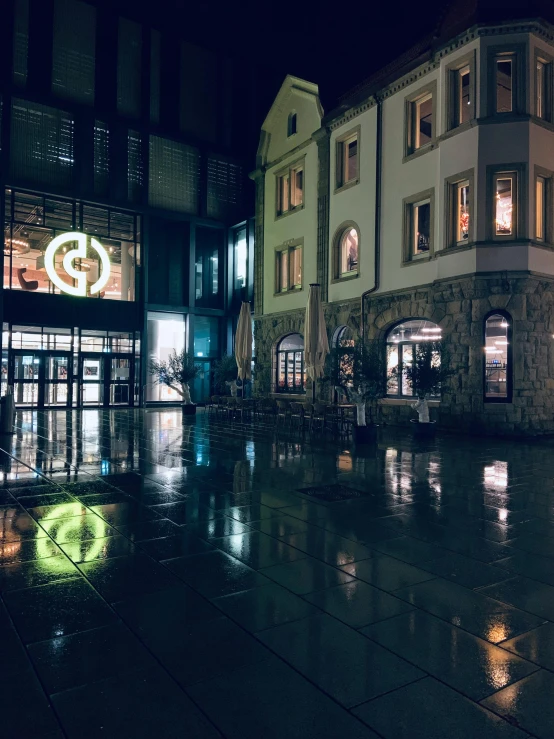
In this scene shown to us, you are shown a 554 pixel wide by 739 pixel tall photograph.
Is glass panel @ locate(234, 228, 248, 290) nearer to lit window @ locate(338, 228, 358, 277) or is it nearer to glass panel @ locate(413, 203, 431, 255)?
lit window @ locate(338, 228, 358, 277)

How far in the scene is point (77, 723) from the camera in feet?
8.45

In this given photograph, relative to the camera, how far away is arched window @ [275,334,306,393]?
912 inches

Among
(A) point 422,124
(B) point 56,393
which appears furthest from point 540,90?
(B) point 56,393

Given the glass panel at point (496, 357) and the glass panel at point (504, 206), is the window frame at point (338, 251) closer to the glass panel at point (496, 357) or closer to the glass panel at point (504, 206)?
the glass panel at point (504, 206)

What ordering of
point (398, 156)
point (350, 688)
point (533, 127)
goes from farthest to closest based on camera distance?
point (398, 156) < point (533, 127) < point (350, 688)

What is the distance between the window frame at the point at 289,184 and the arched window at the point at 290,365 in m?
5.41

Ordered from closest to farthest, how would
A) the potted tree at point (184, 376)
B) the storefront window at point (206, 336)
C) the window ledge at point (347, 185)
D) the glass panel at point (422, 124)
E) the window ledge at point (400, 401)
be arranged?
the window ledge at point (400, 401) < the glass panel at point (422, 124) < the window ledge at point (347, 185) < the potted tree at point (184, 376) < the storefront window at point (206, 336)

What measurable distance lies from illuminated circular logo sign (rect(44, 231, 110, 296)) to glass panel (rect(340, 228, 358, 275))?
1117 cm

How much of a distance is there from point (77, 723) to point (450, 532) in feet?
13.8

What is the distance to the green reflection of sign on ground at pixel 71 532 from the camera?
4863 mm

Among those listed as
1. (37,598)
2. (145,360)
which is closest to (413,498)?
(37,598)

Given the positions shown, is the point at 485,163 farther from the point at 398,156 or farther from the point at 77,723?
the point at 77,723

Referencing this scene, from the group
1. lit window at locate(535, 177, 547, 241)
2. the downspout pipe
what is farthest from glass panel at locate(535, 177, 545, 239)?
the downspout pipe

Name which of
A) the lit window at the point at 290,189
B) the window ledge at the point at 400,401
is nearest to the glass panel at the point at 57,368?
the lit window at the point at 290,189
